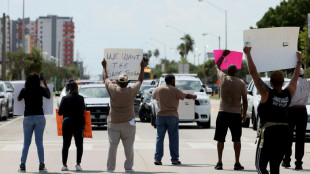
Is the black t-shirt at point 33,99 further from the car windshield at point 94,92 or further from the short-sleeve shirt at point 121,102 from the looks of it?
the car windshield at point 94,92

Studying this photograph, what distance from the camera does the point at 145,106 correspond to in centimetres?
2938

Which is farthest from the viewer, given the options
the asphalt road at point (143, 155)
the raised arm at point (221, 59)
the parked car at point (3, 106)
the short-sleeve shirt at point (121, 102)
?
the parked car at point (3, 106)

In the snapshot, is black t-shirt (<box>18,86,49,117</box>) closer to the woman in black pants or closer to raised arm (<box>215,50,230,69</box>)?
the woman in black pants

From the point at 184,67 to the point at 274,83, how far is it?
107 meters

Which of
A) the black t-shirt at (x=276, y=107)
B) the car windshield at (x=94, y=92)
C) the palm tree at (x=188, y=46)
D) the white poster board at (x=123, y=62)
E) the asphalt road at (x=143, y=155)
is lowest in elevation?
the asphalt road at (x=143, y=155)

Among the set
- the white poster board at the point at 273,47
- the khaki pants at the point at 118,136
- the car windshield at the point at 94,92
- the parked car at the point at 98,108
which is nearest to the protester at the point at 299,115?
the white poster board at the point at 273,47

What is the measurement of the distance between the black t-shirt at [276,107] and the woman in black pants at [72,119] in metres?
4.71

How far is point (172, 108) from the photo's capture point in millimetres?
13914

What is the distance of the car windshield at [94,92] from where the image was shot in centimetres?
2666

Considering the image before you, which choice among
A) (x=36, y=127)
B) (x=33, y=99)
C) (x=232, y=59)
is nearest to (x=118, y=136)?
(x=36, y=127)

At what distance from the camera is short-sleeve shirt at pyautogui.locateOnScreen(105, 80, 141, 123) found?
12.0m

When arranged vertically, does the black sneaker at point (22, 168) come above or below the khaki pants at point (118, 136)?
below

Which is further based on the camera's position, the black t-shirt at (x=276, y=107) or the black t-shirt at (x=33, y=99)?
the black t-shirt at (x=33, y=99)

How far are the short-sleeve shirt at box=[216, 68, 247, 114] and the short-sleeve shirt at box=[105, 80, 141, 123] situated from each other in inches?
64.6
